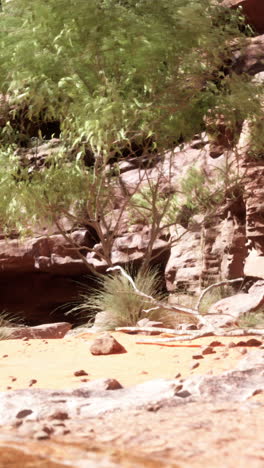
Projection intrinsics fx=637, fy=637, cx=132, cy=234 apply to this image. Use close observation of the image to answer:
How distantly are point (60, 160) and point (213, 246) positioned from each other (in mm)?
3643

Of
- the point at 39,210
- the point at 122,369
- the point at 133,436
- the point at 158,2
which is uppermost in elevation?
the point at 158,2

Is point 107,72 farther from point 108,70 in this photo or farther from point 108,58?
point 108,58

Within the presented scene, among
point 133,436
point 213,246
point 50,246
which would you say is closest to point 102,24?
point 213,246

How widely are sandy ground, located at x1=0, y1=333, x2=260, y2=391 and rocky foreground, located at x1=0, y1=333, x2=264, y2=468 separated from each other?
2cm

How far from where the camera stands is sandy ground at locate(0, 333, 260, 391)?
3861 millimetres

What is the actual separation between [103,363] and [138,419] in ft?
6.96

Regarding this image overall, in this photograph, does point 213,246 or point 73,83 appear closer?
point 73,83

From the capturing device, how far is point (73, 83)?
24.8 ft

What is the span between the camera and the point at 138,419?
2488 millimetres

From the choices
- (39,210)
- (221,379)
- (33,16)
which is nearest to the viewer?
(221,379)

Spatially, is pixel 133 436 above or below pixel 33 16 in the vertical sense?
below

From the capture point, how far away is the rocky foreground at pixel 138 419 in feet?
6.59

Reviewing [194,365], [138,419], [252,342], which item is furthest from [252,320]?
[138,419]

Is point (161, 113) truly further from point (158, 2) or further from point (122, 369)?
point (122, 369)
